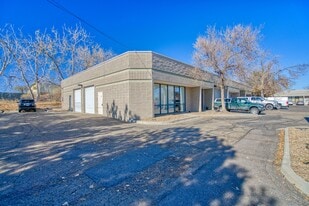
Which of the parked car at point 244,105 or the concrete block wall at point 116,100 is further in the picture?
the parked car at point 244,105

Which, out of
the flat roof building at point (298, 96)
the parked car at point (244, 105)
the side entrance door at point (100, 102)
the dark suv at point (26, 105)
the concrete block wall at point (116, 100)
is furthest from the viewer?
the flat roof building at point (298, 96)

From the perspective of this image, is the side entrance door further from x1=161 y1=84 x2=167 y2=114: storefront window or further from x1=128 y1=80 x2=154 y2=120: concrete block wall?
x1=161 y1=84 x2=167 y2=114: storefront window

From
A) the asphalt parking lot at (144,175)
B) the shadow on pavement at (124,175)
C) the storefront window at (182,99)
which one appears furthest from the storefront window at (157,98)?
the shadow on pavement at (124,175)

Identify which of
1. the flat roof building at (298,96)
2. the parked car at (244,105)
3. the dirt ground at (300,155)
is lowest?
the dirt ground at (300,155)

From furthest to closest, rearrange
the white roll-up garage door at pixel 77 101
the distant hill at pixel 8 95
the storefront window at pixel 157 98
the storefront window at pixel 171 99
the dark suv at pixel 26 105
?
the distant hill at pixel 8 95, the dark suv at pixel 26 105, the white roll-up garage door at pixel 77 101, the storefront window at pixel 171 99, the storefront window at pixel 157 98

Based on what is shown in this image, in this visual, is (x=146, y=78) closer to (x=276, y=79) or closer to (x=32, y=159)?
(x=32, y=159)

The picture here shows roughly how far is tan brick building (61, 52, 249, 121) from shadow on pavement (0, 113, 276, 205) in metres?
8.11

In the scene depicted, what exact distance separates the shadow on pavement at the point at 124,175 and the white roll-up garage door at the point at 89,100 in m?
13.9

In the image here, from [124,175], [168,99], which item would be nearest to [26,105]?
[168,99]

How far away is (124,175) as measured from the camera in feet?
13.6

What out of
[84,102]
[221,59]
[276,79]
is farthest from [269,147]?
[276,79]

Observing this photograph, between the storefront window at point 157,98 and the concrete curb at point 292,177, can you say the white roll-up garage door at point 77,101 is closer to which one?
the storefront window at point 157,98

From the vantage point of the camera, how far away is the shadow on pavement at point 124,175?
3174 millimetres

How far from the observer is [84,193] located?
3.34 meters
